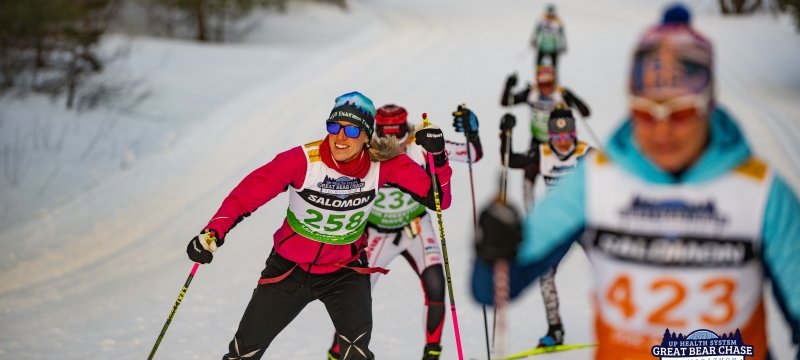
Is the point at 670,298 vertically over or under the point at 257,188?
under

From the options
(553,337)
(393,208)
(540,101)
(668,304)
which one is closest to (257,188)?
(393,208)

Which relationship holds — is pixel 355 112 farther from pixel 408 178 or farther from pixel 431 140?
pixel 431 140

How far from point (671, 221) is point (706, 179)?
154mm

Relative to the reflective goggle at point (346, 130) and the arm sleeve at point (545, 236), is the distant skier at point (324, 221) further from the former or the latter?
the arm sleeve at point (545, 236)

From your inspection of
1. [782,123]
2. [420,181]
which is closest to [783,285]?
[420,181]

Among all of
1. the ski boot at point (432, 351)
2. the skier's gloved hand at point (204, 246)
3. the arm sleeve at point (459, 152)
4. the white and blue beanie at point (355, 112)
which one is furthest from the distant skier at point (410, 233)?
the skier's gloved hand at point (204, 246)

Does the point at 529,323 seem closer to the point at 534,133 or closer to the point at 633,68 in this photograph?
the point at 534,133

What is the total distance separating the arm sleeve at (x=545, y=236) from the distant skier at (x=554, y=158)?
3.89 m

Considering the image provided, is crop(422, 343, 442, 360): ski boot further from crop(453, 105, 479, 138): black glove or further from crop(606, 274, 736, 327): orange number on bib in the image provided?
crop(606, 274, 736, 327): orange number on bib

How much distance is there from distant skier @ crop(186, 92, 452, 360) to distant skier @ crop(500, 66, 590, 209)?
2544mm

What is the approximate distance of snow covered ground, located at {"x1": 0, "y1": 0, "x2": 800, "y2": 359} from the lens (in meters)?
7.95

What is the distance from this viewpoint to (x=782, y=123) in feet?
52.3

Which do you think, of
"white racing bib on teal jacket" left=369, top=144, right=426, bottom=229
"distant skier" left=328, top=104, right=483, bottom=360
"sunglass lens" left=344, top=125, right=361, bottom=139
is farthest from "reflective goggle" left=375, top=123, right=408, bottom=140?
"sunglass lens" left=344, top=125, right=361, bottom=139

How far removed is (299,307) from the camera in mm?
5086
